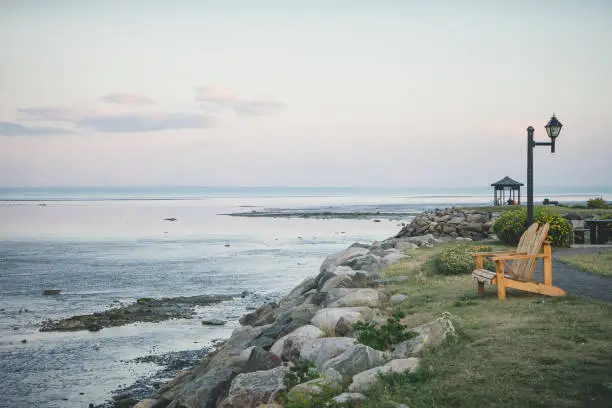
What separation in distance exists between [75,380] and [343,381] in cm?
765

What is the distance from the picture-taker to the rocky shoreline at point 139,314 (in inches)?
654

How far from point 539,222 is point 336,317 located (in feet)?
39.9

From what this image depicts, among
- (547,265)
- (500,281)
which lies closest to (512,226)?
(547,265)

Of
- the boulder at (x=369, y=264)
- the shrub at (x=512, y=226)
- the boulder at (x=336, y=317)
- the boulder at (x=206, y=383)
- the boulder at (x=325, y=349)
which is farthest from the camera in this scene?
the shrub at (x=512, y=226)

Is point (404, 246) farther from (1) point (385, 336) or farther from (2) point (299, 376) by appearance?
(2) point (299, 376)

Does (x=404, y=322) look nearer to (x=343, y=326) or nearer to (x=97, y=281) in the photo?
(x=343, y=326)

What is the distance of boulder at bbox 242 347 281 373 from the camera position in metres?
8.55

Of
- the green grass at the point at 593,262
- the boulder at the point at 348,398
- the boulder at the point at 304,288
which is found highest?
the green grass at the point at 593,262

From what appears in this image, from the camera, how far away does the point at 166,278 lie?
82.8ft

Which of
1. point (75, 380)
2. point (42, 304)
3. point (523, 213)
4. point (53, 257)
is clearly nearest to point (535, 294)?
point (75, 380)

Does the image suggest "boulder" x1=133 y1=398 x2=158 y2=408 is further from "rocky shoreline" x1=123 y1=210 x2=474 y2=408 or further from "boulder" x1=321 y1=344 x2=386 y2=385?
"boulder" x1=321 y1=344 x2=386 y2=385

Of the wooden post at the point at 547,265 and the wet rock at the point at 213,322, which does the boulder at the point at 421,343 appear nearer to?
the wooden post at the point at 547,265

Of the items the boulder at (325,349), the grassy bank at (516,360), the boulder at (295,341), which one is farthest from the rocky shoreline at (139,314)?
the grassy bank at (516,360)

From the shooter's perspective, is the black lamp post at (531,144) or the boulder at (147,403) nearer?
the boulder at (147,403)
